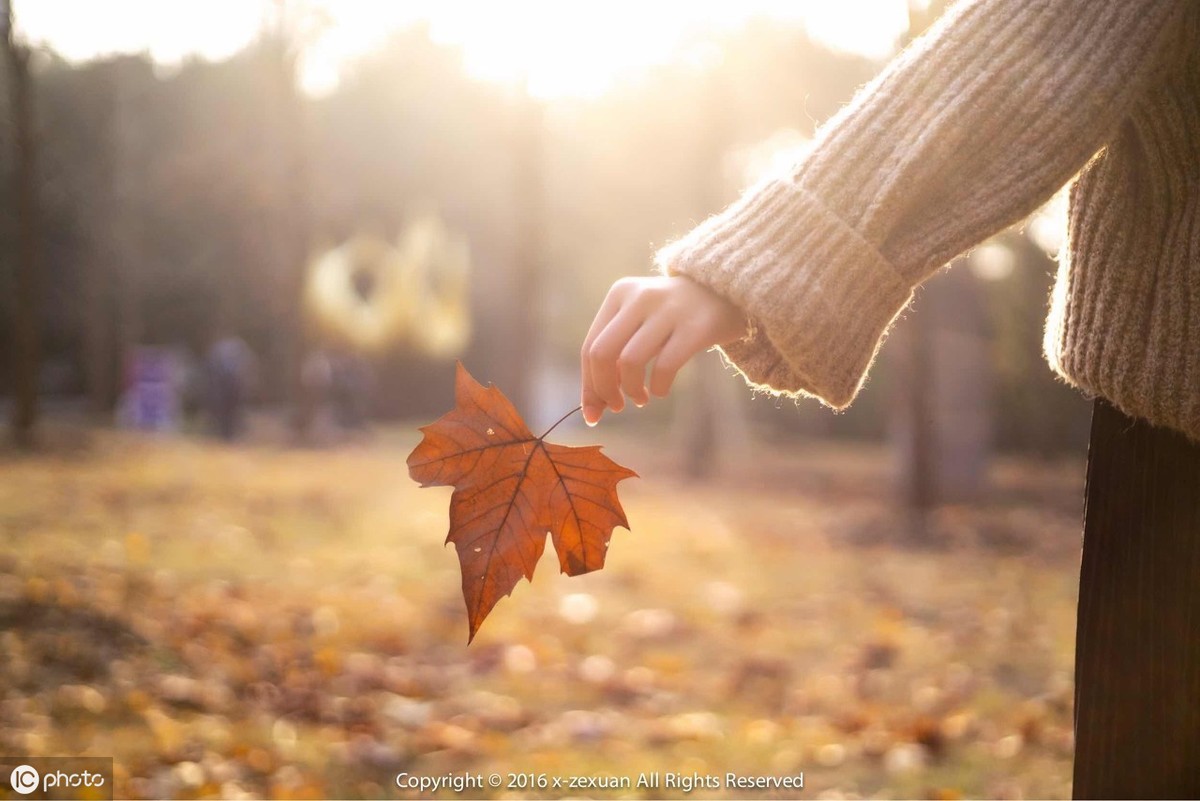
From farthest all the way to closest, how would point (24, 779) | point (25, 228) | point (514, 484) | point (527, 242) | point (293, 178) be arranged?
point (293, 178), point (527, 242), point (25, 228), point (24, 779), point (514, 484)

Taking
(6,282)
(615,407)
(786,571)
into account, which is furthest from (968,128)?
(6,282)

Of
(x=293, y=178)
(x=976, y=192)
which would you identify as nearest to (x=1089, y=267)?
(x=976, y=192)

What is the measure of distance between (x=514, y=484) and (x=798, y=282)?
457 mm

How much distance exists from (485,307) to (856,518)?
63.8 feet

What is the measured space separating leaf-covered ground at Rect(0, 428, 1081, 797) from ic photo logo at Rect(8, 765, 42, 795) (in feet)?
0.72

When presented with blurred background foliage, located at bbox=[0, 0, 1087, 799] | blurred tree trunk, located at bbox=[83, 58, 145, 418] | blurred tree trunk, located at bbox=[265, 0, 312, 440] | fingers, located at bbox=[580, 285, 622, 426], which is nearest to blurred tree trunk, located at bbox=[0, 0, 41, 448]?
blurred background foliage, located at bbox=[0, 0, 1087, 799]

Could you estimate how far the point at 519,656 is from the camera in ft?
15.3

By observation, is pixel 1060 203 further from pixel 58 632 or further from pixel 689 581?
pixel 689 581

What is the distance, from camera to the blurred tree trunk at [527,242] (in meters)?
12.9

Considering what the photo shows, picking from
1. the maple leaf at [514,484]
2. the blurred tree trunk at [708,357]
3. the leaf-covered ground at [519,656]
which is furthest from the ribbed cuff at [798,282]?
the blurred tree trunk at [708,357]

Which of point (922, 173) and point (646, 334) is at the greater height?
point (922, 173)

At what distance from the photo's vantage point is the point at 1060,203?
1.60 meters

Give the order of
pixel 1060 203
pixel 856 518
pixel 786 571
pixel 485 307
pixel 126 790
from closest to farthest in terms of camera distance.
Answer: pixel 1060 203 < pixel 126 790 < pixel 786 571 < pixel 856 518 < pixel 485 307

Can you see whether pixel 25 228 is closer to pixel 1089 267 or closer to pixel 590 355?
pixel 590 355
